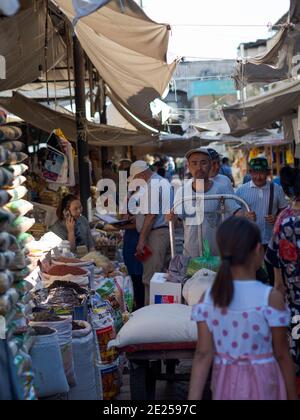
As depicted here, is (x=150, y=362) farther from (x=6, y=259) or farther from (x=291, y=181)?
(x=6, y=259)

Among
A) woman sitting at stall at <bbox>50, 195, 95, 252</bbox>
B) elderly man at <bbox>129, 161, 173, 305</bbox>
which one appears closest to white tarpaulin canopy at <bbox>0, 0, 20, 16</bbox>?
woman sitting at stall at <bbox>50, 195, 95, 252</bbox>

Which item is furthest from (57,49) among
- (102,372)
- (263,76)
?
(102,372)

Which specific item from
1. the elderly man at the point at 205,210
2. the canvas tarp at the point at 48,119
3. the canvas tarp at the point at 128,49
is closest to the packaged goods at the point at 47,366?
the elderly man at the point at 205,210

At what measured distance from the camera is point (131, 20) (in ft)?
21.3

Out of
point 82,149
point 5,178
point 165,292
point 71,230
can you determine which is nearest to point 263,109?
point 82,149

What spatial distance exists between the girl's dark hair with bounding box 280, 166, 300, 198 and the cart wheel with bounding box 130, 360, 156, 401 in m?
1.57

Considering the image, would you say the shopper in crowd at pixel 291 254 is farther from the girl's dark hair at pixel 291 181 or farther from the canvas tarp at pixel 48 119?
the canvas tarp at pixel 48 119

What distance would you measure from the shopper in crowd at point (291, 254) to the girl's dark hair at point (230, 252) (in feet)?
4.65

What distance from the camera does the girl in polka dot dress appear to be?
298 cm

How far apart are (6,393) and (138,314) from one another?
69.4 inches

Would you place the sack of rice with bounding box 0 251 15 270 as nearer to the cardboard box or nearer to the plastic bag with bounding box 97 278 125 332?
the cardboard box

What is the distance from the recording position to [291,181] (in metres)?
4.68

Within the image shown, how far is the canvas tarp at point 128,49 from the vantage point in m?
6.35
